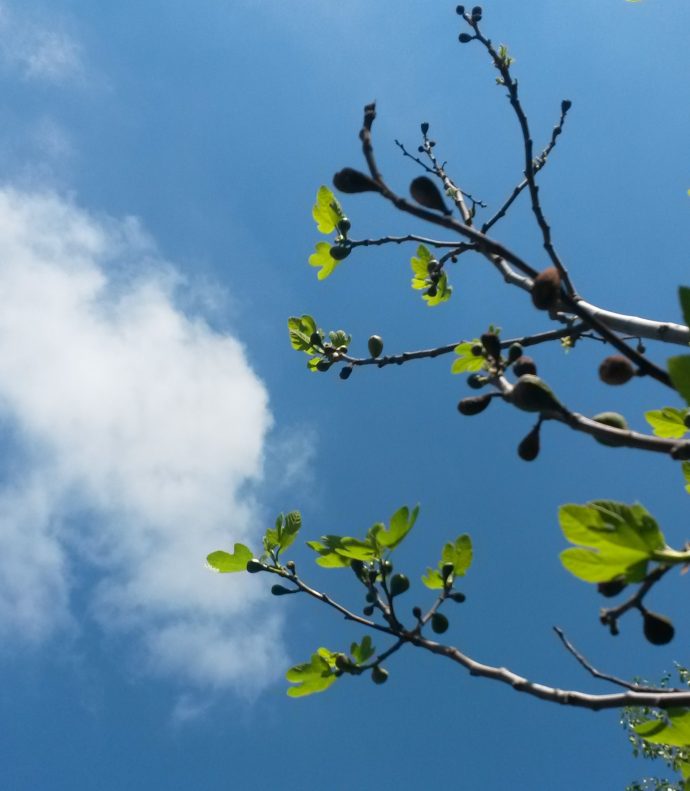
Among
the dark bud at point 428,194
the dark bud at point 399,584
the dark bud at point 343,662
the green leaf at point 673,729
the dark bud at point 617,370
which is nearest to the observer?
the dark bud at point 617,370

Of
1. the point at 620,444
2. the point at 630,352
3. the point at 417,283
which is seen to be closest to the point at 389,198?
the point at 630,352

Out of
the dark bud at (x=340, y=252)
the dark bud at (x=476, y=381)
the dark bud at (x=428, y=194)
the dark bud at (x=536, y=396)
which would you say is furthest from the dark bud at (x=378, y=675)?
the dark bud at (x=340, y=252)

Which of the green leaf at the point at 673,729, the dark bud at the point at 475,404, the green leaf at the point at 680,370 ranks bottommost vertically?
the green leaf at the point at 673,729

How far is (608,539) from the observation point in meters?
1.95

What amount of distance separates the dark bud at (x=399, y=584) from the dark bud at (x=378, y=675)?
0.41m

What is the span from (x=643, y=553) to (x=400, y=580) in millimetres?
2008

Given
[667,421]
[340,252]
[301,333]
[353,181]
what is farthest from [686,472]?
[301,333]

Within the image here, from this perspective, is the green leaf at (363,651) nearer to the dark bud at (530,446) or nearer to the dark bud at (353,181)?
the dark bud at (530,446)

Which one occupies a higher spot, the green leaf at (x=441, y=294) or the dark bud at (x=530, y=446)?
the green leaf at (x=441, y=294)

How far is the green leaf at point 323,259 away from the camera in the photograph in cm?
521

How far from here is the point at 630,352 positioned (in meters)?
2.10

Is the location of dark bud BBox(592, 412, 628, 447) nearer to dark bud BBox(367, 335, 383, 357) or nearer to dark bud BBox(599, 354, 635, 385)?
dark bud BBox(599, 354, 635, 385)

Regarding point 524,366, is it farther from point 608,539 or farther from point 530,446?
point 608,539

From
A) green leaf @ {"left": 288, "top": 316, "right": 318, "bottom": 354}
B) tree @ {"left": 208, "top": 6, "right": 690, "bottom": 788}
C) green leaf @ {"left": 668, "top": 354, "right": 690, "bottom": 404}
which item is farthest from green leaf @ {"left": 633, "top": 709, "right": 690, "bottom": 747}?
green leaf @ {"left": 288, "top": 316, "right": 318, "bottom": 354}
